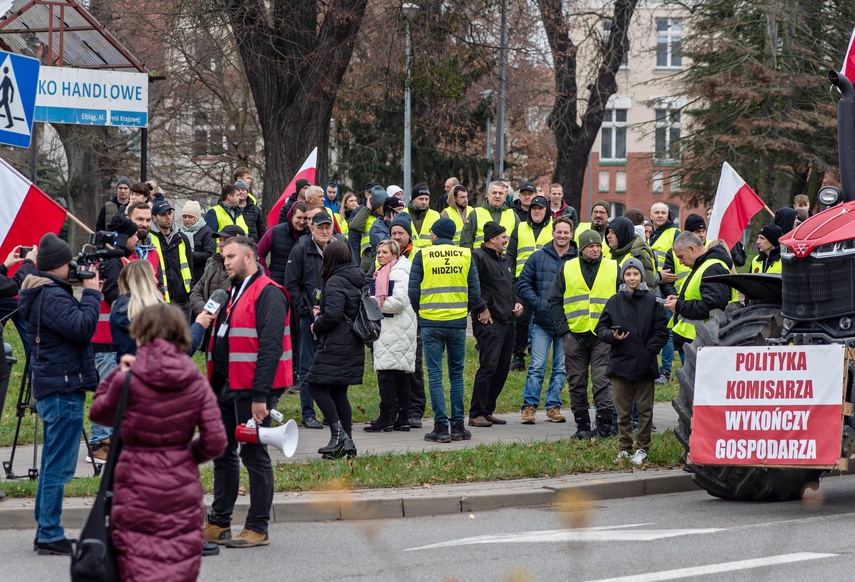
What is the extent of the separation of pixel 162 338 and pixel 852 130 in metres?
5.76

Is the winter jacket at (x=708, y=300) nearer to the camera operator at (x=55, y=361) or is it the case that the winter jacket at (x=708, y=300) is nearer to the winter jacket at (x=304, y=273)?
the winter jacket at (x=304, y=273)

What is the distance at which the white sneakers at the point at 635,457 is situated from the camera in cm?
1097

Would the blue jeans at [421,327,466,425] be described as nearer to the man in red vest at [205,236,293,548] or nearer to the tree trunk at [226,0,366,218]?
the man in red vest at [205,236,293,548]

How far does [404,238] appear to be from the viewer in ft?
42.2

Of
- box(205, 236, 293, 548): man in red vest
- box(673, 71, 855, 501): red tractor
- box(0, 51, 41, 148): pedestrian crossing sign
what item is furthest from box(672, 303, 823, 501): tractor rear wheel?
box(0, 51, 41, 148): pedestrian crossing sign

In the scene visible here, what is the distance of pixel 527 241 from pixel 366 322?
4.71 m

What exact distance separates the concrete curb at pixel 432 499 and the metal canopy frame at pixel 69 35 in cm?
979

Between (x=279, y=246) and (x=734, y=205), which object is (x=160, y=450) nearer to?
(x=279, y=246)

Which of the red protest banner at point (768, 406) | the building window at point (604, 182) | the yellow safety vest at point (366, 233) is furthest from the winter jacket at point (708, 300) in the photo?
the building window at point (604, 182)

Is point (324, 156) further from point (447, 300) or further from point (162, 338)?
point (162, 338)

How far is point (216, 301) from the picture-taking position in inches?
332

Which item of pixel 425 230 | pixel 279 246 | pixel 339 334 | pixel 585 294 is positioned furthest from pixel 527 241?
pixel 339 334

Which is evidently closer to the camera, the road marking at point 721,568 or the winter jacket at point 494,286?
the road marking at point 721,568

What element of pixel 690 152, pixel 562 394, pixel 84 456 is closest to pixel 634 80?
pixel 690 152
